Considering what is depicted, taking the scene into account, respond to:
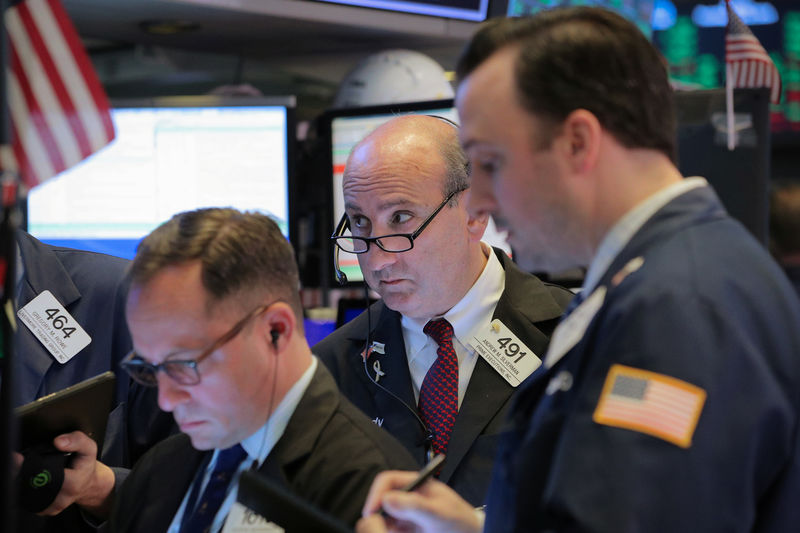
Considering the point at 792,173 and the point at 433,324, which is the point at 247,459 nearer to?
the point at 433,324

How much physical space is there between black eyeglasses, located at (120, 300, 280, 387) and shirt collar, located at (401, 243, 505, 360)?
77 centimetres

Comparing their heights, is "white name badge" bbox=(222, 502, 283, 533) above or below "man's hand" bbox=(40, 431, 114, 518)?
above

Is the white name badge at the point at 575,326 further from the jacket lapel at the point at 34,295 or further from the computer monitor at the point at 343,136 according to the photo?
the computer monitor at the point at 343,136

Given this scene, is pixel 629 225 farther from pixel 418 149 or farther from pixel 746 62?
pixel 746 62

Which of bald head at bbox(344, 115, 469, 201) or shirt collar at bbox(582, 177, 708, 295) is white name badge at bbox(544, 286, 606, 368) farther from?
bald head at bbox(344, 115, 469, 201)

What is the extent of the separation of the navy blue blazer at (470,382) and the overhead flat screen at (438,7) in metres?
1.49

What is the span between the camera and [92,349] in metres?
2.24

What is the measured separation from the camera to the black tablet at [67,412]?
163cm

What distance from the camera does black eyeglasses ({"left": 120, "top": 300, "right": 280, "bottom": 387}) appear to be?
1441 mm

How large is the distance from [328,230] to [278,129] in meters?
0.42

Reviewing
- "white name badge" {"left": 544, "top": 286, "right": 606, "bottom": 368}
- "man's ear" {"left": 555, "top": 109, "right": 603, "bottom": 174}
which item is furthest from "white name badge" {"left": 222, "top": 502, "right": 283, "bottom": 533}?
"man's ear" {"left": 555, "top": 109, "right": 603, "bottom": 174}

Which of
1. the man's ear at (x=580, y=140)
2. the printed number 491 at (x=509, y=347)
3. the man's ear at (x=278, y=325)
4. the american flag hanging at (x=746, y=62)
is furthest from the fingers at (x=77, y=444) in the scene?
the american flag hanging at (x=746, y=62)

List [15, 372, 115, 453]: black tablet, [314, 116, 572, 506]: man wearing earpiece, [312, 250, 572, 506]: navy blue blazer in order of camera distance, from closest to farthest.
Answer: [15, 372, 115, 453]: black tablet, [312, 250, 572, 506]: navy blue blazer, [314, 116, 572, 506]: man wearing earpiece

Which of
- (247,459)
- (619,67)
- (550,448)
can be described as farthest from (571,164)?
(247,459)
